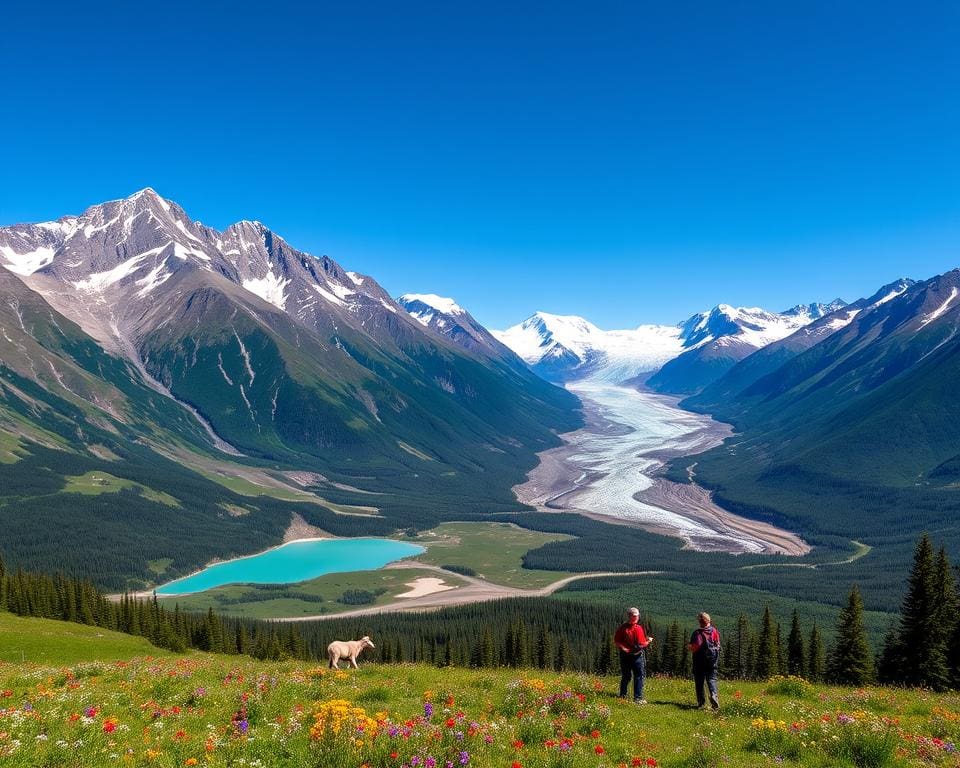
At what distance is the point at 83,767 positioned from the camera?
13188mm

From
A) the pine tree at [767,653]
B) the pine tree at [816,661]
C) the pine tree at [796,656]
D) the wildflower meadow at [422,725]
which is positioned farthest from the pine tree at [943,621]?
the wildflower meadow at [422,725]

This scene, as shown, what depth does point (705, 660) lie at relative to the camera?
2264cm

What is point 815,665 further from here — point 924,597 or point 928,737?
point 928,737

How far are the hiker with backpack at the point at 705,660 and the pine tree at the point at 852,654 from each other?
214ft

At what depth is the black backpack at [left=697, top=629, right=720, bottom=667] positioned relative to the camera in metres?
22.6

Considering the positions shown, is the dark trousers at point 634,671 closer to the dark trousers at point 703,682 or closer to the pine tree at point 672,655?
the dark trousers at point 703,682

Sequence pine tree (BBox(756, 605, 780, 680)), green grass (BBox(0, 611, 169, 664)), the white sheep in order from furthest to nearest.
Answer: pine tree (BBox(756, 605, 780, 680))
green grass (BBox(0, 611, 169, 664))
the white sheep

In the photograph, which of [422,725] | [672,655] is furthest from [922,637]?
[422,725]

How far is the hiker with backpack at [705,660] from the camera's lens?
2259cm

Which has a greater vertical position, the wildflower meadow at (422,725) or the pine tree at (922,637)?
the wildflower meadow at (422,725)

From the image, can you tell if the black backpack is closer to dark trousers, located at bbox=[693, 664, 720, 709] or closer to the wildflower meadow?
dark trousers, located at bbox=[693, 664, 720, 709]

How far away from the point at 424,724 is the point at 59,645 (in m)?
57.9

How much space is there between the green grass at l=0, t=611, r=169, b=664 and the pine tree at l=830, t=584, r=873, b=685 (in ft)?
250

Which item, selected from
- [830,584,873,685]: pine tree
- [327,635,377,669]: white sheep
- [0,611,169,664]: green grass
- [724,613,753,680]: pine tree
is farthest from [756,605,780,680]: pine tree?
[0,611,169,664]: green grass
